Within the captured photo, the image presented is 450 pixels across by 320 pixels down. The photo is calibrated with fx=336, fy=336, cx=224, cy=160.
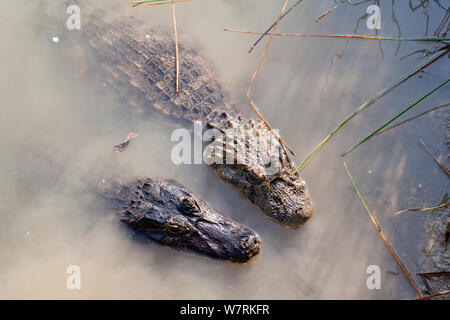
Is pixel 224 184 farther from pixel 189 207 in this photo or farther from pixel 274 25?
pixel 274 25

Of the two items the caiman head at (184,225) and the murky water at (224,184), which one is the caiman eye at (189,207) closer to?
the caiman head at (184,225)

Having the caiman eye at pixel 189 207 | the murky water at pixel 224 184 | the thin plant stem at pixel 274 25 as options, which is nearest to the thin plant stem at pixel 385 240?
the murky water at pixel 224 184

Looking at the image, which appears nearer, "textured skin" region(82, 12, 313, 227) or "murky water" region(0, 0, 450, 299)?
"murky water" region(0, 0, 450, 299)

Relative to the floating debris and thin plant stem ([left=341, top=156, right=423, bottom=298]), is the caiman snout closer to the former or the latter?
thin plant stem ([left=341, top=156, right=423, bottom=298])

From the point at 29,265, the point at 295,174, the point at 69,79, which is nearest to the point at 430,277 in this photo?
the point at 295,174

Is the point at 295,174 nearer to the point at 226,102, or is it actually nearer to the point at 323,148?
the point at 323,148

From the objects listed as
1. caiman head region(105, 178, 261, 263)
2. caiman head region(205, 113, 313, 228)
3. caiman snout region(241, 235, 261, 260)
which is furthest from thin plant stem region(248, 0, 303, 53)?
caiman snout region(241, 235, 261, 260)

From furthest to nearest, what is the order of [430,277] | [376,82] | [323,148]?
[376,82], [323,148], [430,277]
